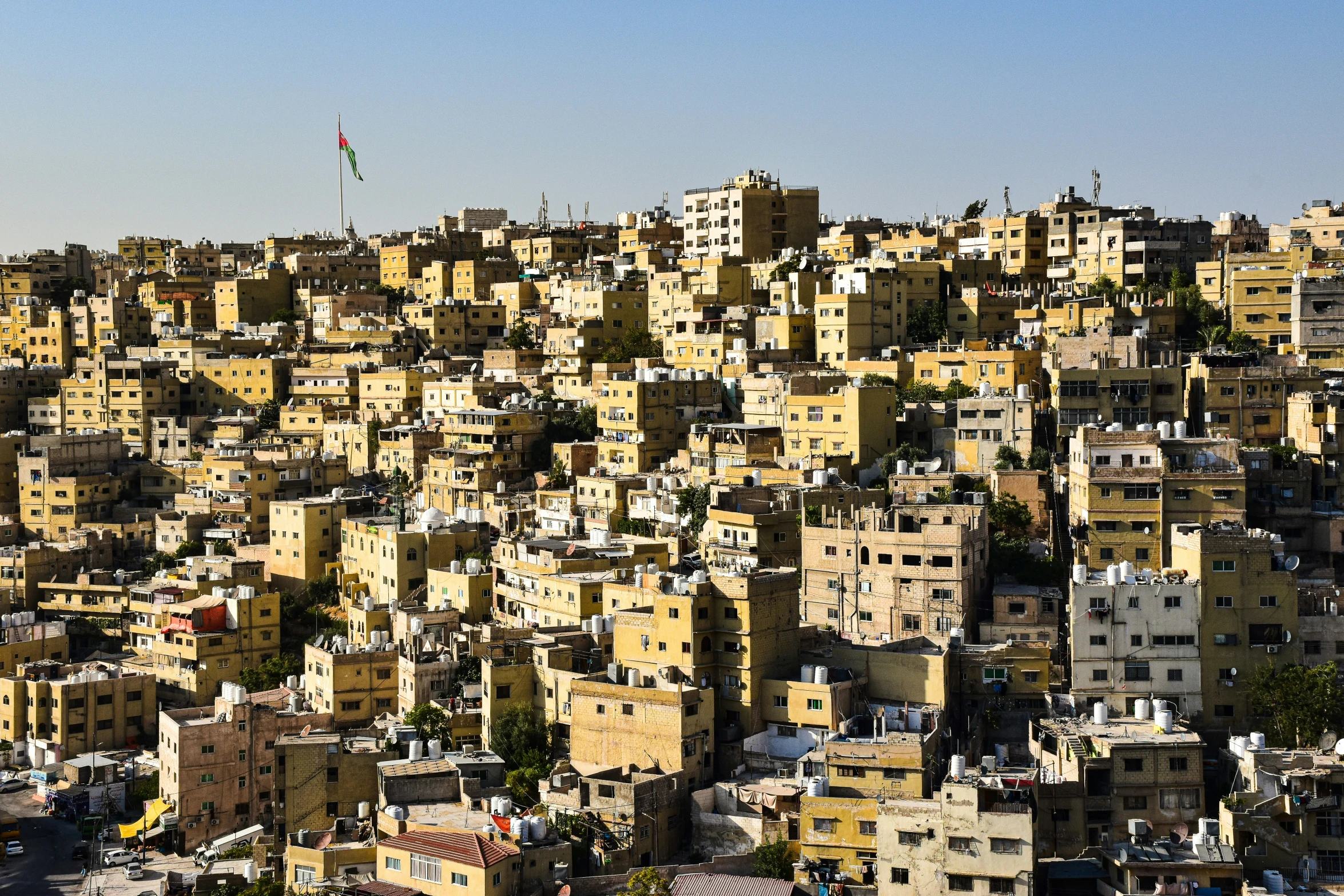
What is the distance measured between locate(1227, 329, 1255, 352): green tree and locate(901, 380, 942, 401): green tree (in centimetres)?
600

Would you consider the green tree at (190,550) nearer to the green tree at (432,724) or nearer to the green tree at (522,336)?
the green tree at (522,336)

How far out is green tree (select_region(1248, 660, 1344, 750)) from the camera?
2816 cm

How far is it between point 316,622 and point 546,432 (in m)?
8.02

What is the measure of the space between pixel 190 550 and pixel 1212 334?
23.2 m

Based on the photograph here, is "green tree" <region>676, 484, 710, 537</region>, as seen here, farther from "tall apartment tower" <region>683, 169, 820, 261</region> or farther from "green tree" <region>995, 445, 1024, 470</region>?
"tall apartment tower" <region>683, 169, 820, 261</region>

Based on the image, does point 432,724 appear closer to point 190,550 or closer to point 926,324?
point 190,550

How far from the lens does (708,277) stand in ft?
175

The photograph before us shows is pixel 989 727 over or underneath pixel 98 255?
underneath

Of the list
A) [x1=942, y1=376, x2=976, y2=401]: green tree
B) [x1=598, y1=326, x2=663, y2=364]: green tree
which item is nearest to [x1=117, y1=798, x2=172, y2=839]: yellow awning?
[x1=942, y1=376, x2=976, y2=401]: green tree

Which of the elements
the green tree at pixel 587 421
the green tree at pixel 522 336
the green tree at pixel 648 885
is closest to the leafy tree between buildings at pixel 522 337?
the green tree at pixel 522 336

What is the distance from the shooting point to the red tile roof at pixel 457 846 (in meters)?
24.3

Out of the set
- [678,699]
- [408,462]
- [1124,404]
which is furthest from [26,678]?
[1124,404]

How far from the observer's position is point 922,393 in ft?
129

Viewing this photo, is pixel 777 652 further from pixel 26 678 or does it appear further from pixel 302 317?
pixel 302 317
